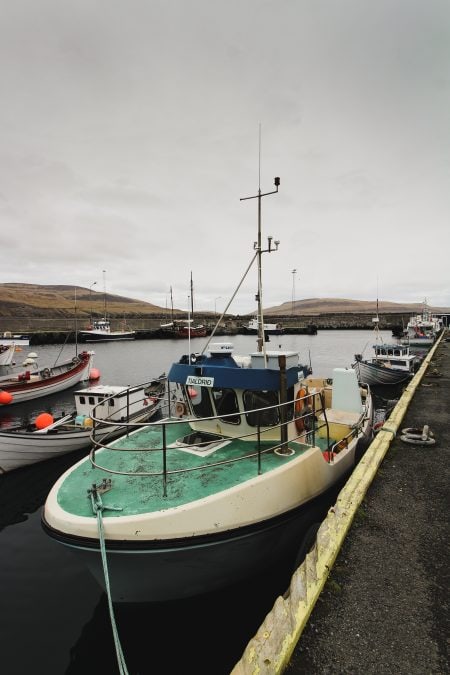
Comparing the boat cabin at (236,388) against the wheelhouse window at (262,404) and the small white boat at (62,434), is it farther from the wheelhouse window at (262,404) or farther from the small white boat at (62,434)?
the small white boat at (62,434)

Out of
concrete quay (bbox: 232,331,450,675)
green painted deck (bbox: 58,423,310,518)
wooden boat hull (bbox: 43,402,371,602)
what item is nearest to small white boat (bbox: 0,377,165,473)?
green painted deck (bbox: 58,423,310,518)

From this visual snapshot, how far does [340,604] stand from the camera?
3.47m

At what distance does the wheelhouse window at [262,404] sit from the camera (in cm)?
679

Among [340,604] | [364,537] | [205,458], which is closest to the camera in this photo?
[340,604]

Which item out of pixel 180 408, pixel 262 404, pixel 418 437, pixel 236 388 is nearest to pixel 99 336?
pixel 180 408

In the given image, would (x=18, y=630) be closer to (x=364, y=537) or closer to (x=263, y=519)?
(x=263, y=519)

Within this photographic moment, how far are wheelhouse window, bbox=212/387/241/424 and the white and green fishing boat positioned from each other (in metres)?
0.02

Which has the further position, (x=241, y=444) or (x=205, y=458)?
(x=241, y=444)

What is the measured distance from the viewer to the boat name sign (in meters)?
6.57

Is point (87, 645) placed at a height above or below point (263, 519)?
below

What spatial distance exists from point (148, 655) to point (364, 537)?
3508mm

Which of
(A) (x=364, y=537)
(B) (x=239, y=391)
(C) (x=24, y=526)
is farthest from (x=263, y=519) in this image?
(C) (x=24, y=526)

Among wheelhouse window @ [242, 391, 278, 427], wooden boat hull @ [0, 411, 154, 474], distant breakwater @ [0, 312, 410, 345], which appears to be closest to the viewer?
wheelhouse window @ [242, 391, 278, 427]

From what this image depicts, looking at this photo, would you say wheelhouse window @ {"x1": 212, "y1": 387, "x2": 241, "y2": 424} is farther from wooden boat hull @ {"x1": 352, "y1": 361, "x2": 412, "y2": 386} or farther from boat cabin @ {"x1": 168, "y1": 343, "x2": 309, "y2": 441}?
wooden boat hull @ {"x1": 352, "y1": 361, "x2": 412, "y2": 386}
